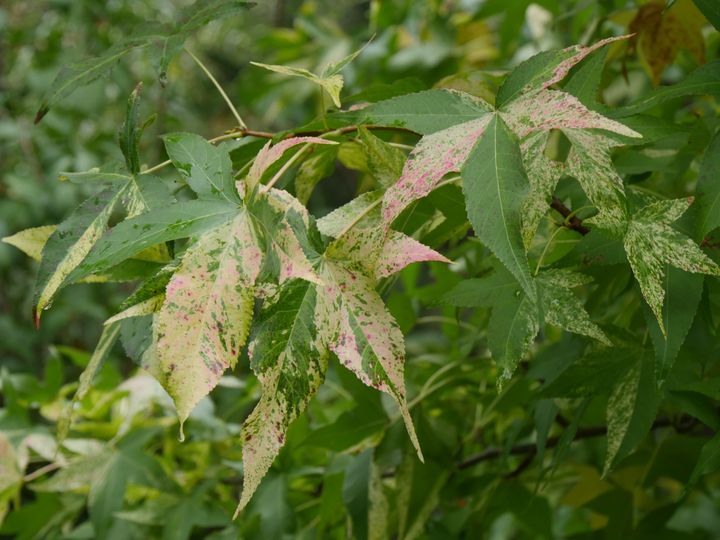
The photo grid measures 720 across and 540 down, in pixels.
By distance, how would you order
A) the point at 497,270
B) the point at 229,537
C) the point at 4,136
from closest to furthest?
the point at 497,270
the point at 229,537
the point at 4,136

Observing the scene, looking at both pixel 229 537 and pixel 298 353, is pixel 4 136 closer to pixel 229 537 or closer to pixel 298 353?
pixel 229 537

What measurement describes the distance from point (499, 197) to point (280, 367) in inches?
5.3

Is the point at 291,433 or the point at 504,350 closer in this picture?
the point at 504,350

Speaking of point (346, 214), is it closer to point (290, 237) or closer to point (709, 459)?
point (290, 237)

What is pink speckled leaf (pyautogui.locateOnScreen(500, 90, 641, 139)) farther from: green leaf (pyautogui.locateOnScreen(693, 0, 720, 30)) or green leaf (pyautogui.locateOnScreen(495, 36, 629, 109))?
green leaf (pyautogui.locateOnScreen(693, 0, 720, 30))

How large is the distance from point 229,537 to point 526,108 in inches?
23.1

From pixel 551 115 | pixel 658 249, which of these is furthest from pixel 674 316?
pixel 551 115

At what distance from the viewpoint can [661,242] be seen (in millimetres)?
471

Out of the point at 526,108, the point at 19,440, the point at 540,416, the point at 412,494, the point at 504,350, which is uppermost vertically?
the point at 526,108

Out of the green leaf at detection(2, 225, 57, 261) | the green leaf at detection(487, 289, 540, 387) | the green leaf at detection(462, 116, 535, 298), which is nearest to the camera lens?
the green leaf at detection(462, 116, 535, 298)

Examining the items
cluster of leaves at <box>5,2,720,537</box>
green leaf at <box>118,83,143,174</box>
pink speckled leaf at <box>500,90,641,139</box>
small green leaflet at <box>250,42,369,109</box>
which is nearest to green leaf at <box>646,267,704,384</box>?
cluster of leaves at <box>5,2,720,537</box>

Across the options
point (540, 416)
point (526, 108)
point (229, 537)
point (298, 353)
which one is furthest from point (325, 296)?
point (229, 537)

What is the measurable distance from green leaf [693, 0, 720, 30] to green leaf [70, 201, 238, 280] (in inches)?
11.7

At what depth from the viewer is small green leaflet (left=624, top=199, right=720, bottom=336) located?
453 millimetres
